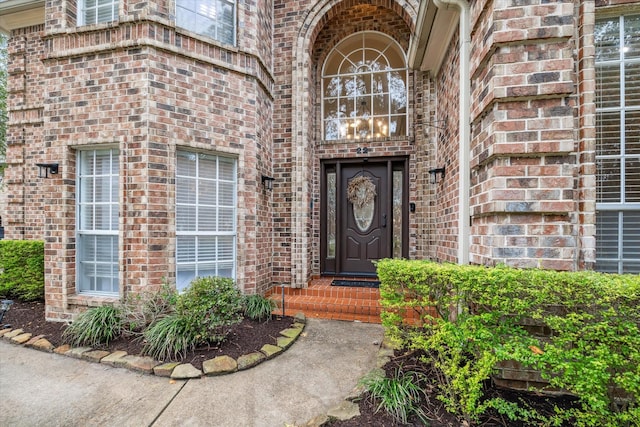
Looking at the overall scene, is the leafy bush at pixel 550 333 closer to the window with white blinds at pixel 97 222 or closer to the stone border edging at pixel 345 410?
the stone border edging at pixel 345 410

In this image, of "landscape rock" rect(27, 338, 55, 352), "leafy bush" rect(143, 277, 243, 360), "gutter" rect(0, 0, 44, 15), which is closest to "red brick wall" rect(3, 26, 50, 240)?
"gutter" rect(0, 0, 44, 15)

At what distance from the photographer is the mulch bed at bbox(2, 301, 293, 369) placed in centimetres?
276

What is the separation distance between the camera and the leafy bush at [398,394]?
187cm

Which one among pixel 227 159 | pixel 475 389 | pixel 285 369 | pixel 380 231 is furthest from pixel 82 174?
pixel 475 389

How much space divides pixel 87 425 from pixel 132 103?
10.9 ft

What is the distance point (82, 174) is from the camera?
3668 millimetres

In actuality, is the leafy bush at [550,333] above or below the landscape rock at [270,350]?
above

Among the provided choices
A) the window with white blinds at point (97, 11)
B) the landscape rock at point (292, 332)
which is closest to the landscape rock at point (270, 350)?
the landscape rock at point (292, 332)

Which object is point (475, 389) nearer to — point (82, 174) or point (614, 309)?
point (614, 309)

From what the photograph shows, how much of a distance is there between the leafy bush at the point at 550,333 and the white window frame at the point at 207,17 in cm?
428

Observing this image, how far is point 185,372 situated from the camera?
2455mm

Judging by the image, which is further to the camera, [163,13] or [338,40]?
[338,40]

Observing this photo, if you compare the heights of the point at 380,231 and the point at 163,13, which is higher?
the point at 163,13

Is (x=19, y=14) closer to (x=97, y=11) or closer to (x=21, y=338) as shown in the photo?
(x=97, y=11)
